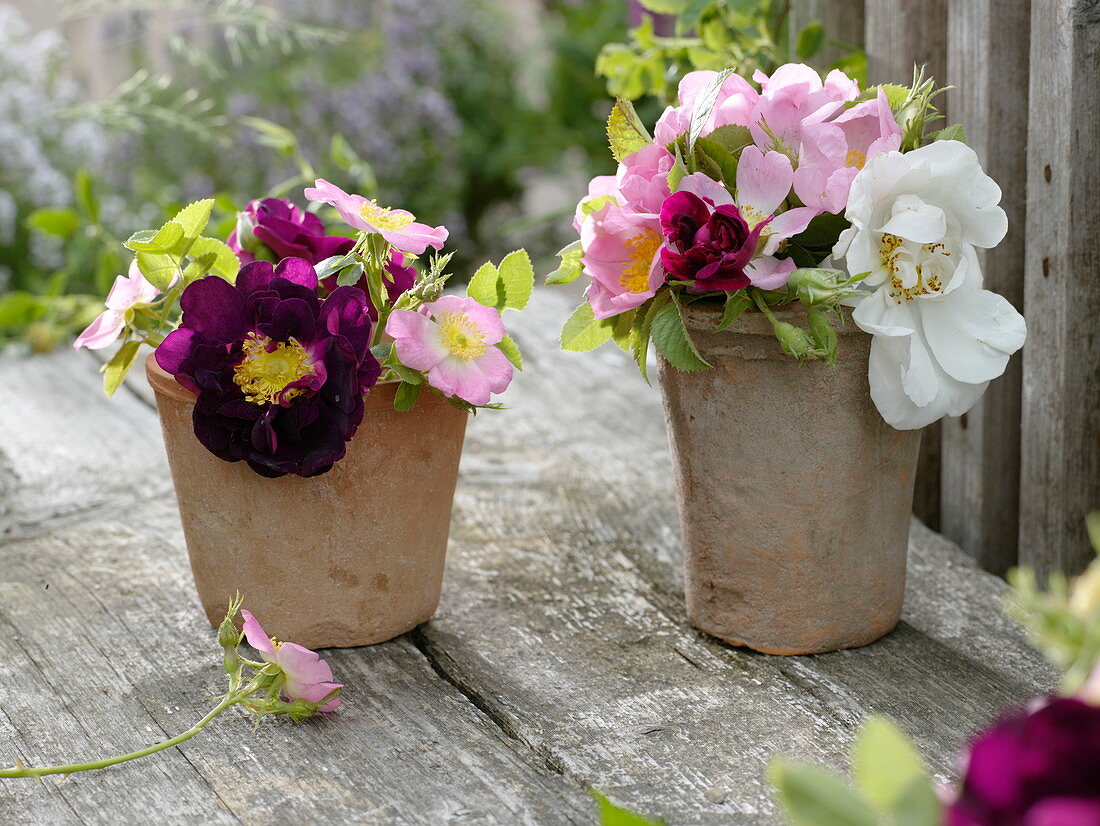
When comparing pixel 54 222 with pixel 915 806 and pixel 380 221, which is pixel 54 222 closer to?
pixel 380 221

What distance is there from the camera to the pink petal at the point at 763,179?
0.94 meters

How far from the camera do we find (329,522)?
1.06m

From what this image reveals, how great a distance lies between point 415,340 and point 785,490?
0.37m

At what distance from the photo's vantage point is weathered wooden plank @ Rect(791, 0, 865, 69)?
1.52 metres

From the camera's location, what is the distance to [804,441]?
3.38 feet

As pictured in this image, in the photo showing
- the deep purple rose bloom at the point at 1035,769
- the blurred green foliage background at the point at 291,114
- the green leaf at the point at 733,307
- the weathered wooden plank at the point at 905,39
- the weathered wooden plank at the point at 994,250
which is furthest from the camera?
the blurred green foliage background at the point at 291,114

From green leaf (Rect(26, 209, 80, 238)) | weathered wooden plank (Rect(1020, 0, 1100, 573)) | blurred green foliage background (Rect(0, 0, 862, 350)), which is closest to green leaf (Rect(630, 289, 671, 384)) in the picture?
weathered wooden plank (Rect(1020, 0, 1100, 573))

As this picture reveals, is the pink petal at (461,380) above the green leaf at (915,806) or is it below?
above

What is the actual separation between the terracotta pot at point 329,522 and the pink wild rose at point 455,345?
70 millimetres

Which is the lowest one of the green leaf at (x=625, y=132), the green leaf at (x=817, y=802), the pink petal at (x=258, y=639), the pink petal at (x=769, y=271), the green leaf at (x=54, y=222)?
the pink petal at (x=258, y=639)

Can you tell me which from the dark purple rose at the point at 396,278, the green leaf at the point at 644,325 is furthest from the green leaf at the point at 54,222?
the green leaf at the point at 644,325

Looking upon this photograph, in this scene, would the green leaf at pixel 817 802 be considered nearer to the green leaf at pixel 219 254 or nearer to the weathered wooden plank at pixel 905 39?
the green leaf at pixel 219 254

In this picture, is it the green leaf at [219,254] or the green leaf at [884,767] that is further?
the green leaf at [219,254]

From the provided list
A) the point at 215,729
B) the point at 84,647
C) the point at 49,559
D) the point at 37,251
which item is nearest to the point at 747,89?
the point at 215,729
